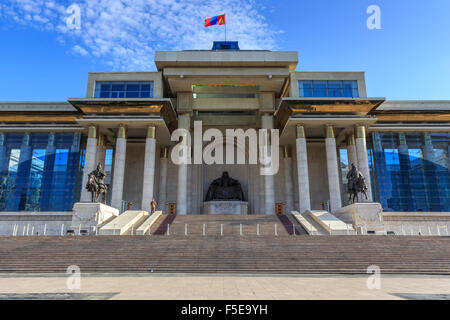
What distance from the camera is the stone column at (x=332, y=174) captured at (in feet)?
93.3

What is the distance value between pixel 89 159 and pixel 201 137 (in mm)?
12179

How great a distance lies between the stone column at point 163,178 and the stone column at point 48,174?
10361 mm

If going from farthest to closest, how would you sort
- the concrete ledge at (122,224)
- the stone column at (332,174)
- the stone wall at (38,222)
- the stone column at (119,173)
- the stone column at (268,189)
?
the stone column at (268,189) → the stone column at (332,174) → the stone column at (119,173) → the stone wall at (38,222) → the concrete ledge at (122,224)

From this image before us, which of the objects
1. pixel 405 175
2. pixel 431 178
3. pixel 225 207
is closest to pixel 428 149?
pixel 431 178

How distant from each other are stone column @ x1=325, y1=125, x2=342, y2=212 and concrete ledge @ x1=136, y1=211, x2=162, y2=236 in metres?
14.6

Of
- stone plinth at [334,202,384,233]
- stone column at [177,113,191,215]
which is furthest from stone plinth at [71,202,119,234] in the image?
stone plinth at [334,202,384,233]

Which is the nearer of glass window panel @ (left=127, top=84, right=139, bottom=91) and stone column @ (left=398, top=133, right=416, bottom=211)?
stone column @ (left=398, top=133, right=416, bottom=211)

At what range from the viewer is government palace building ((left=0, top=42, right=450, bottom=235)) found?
96.3ft

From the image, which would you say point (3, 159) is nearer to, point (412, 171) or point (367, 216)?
point (367, 216)

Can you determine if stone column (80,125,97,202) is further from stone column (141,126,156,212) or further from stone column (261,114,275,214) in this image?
stone column (261,114,275,214)

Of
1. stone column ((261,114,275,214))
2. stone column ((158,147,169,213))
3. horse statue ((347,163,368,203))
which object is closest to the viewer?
horse statue ((347,163,368,203))

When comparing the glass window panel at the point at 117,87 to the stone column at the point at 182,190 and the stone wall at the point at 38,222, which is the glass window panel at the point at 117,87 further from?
the stone wall at the point at 38,222

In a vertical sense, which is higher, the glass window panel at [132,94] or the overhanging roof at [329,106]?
the glass window panel at [132,94]

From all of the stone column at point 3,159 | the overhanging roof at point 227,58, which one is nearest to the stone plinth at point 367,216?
the overhanging roof at point 227,58
